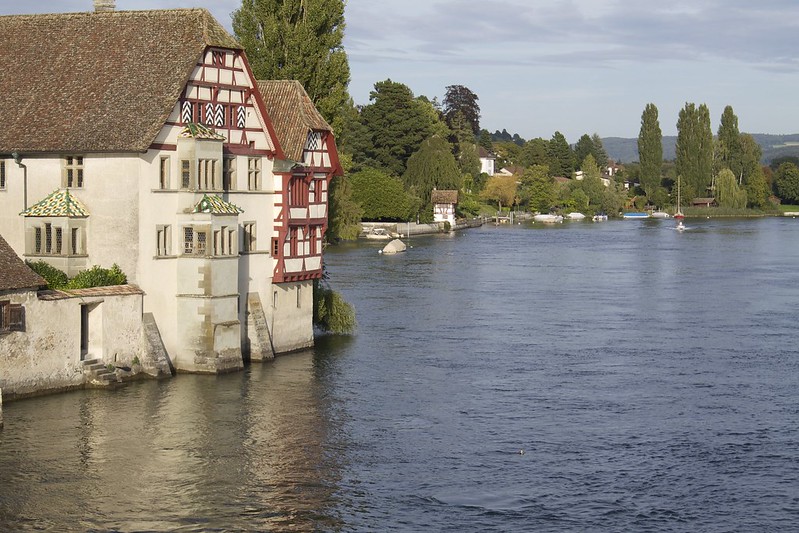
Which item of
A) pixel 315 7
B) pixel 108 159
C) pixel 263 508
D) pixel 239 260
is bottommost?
pixel 263 508

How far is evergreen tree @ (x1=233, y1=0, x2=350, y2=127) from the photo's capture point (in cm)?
5275

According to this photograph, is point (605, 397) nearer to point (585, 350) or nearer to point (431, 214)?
point (585, 350)

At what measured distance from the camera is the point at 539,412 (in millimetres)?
37844

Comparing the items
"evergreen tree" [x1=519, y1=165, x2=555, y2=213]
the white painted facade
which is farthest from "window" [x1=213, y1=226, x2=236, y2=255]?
"evergreen tree" [x1=519, y1=165, x2=555, y2=213]

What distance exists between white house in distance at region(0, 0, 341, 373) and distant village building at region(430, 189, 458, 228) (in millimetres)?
104461

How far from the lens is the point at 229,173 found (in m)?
43.5

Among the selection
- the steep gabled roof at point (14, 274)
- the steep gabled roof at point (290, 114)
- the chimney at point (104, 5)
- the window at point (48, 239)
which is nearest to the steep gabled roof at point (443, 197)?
the steep gabled roof at point (290, 114)

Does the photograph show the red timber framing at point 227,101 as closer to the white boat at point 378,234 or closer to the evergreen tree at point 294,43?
the evergreen tree at point 294,43

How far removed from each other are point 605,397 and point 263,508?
15358mm

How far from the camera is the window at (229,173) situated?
43.3m

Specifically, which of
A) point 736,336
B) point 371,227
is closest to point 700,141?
point 371,227

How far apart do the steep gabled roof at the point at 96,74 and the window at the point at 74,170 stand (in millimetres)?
651

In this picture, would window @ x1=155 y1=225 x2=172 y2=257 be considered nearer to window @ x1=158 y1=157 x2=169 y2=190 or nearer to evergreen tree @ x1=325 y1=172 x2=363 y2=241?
window @ x1=158 y1=157 x2=169 y2=190

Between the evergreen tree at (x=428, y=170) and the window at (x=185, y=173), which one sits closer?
the window at (x=185, y=173)
